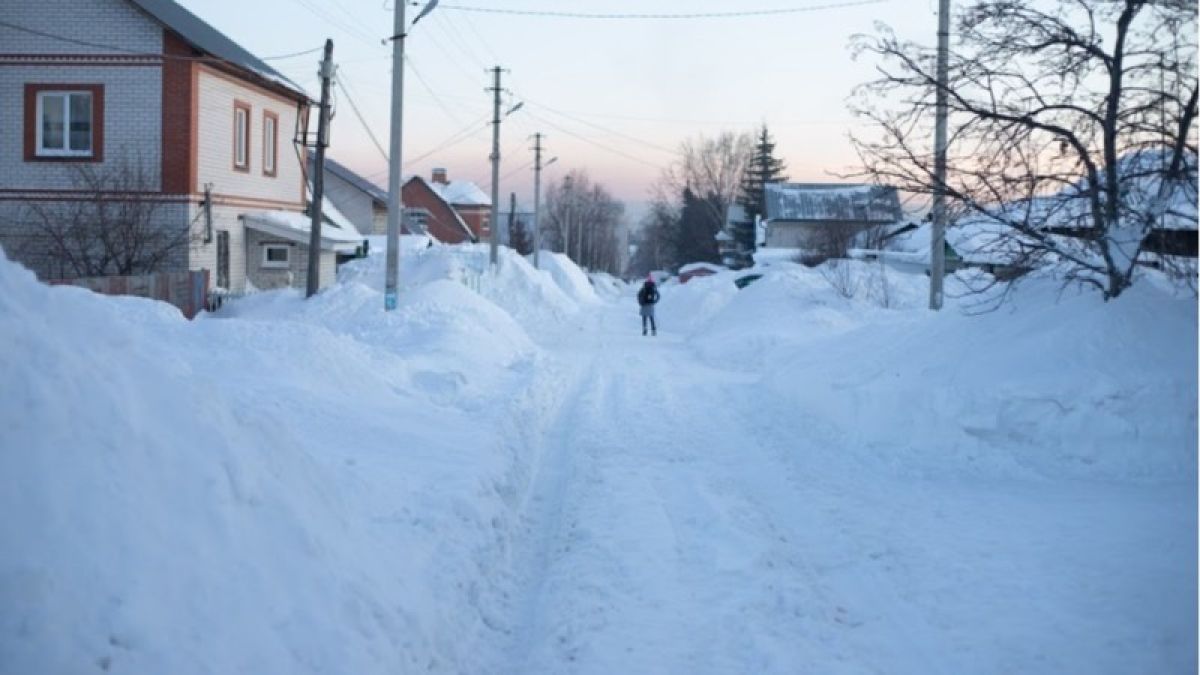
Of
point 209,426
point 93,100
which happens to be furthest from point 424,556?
point 93,100

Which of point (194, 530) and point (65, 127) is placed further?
point (65, 127)

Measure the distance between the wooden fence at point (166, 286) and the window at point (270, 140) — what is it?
5.83 meters

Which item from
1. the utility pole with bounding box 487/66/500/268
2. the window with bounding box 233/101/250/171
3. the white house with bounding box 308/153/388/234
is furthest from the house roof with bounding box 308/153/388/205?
the window with bounding box 233/101/250/171

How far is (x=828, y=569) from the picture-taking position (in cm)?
774

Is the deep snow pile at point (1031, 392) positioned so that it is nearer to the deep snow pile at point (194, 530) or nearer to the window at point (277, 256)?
the deep snow pile at point (194, 530)

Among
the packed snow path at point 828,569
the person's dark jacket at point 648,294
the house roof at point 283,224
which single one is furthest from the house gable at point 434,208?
the packed snow path at point 828,569

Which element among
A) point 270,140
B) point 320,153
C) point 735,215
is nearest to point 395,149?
point 320,153

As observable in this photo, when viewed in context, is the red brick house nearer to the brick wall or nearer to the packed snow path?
the brick wall

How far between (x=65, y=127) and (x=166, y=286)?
579cm

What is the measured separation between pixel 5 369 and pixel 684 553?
15.7 ft

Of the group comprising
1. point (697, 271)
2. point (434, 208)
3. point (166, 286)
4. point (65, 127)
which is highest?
point (434, 208)

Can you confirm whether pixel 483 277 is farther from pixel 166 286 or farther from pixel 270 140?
pixel 166 286

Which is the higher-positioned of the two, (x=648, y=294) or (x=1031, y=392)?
(x=648, y=294)

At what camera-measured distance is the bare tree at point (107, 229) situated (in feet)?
83.4
